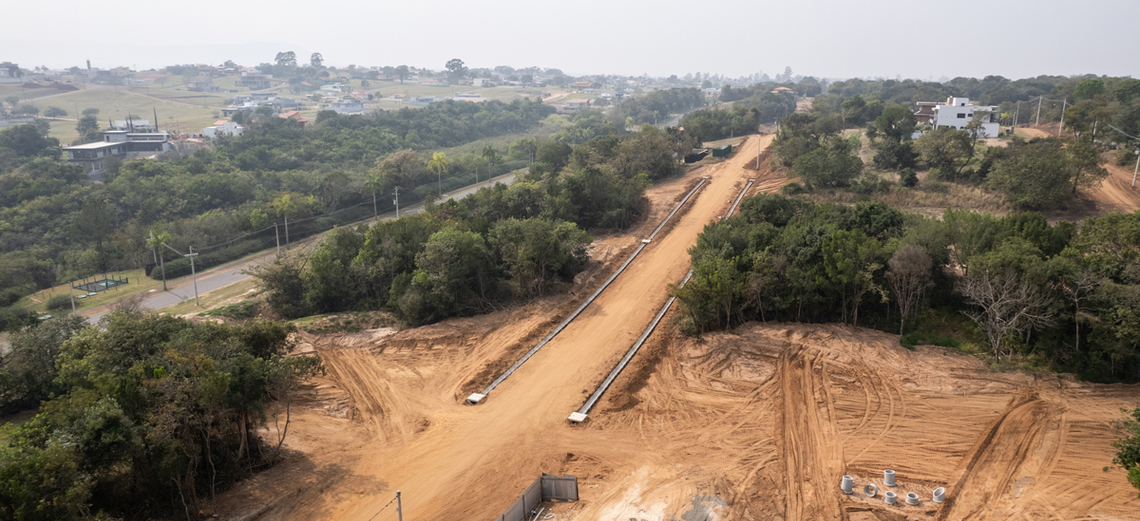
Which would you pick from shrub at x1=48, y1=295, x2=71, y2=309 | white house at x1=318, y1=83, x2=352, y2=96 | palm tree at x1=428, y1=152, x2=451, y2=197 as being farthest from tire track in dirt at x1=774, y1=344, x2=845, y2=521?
white house at x1=318, y1=83, x2=352, y2=96

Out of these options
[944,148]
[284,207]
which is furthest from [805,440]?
[284,207]

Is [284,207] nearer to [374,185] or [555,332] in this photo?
[374,185]

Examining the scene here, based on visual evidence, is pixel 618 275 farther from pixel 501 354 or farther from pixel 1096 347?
pixel 1096 347

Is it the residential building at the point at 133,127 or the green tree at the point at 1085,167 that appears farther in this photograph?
the residential building at the point at 133,127

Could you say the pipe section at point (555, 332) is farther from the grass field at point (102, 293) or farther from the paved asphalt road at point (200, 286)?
the grass field at point (102, 293)

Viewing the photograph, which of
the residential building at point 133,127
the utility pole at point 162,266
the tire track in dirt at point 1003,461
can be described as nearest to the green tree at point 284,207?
the utility pole at point 162,266

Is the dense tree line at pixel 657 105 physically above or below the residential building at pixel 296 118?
above
